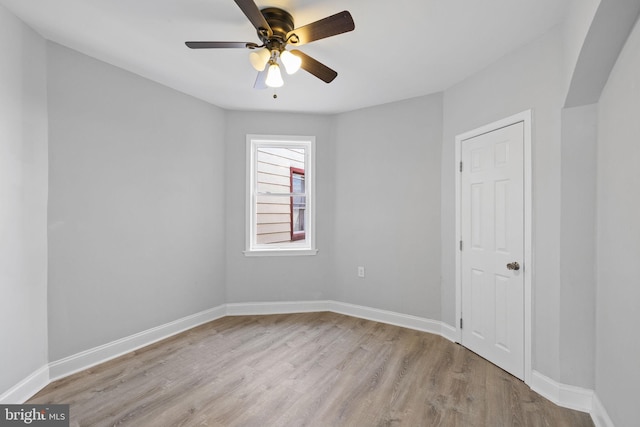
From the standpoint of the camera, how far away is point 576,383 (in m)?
2.02

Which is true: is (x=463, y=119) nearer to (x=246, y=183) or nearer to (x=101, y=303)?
(x=246, y=183)

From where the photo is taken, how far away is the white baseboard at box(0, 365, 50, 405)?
6.44ft

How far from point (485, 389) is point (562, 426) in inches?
18.4

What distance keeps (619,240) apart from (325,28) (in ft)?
6.51

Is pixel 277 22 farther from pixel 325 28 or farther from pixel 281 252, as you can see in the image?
pixel 281 252

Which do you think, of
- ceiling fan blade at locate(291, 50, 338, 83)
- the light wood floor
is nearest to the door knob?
the light wood floor

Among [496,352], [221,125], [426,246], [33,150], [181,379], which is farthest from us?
[221,125]

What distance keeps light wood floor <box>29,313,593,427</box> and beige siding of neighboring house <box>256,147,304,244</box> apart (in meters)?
1.36

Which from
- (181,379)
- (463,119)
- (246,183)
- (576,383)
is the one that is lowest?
(181,379)

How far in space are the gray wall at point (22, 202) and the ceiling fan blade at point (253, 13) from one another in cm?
169

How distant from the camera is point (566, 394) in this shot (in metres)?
2.04

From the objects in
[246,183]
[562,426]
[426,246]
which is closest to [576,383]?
[562,426]

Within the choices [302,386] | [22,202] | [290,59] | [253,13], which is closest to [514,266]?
[302,386]

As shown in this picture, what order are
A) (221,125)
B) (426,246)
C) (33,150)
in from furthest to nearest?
(221,125)
(426,246)
(33,150)
